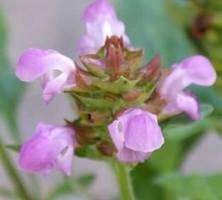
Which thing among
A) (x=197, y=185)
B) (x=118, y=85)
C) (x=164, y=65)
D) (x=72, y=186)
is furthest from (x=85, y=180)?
(x=118, y=85)

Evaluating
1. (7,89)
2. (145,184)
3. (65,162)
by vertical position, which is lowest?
(145,184)

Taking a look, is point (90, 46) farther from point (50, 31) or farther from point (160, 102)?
point (50, 31)

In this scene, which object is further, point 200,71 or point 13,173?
point 13,173

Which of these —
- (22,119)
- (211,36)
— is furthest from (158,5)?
(22,119)

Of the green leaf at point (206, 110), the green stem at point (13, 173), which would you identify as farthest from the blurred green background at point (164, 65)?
the green leaf at point (206, 110)

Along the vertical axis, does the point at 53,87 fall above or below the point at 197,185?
above

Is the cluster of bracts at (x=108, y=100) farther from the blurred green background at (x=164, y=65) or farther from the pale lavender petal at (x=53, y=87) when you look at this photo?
the blurred green background at (x=164, y=65)

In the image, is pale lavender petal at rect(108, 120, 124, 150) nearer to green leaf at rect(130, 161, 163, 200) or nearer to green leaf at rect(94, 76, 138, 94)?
green leaf at rect(94, 76, 138, 94)

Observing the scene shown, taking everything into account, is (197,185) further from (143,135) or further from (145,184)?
(145,184)
